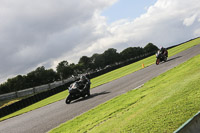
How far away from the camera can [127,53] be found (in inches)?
6225

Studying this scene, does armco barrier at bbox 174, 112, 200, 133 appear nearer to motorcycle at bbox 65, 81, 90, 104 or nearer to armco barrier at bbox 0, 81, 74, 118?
motorcycle at bbox 65, 81, 90, 104

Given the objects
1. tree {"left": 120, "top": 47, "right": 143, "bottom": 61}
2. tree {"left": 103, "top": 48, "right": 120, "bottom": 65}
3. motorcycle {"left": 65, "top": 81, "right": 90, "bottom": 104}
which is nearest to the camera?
motorcycle {"left": 65, "top": 81, "right": 90, "bottom": 104}

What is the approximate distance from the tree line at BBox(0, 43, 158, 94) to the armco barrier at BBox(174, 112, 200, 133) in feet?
161

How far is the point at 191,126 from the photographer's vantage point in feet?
10.9

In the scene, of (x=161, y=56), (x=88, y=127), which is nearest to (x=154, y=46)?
(x=161, y=56)

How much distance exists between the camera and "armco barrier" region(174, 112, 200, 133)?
10.3ft

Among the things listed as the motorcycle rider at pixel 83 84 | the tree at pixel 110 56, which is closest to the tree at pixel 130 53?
the tree at pixel 110 56

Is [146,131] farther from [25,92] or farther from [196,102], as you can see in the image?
[25,92]

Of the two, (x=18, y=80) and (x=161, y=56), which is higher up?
(x=18, y=80)

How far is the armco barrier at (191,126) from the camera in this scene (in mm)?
3148

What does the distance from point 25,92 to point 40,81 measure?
56896 millimetres

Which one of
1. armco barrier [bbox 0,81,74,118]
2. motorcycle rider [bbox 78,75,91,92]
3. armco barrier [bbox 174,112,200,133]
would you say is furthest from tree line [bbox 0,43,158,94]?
armco barrier [bbox 174,112,200,133]

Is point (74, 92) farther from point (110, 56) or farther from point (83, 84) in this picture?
point (110, 56)

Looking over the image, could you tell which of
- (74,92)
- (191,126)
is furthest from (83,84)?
(191,126)
